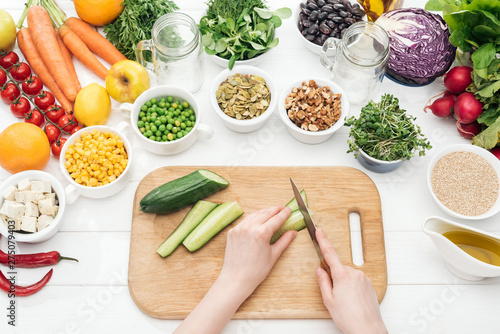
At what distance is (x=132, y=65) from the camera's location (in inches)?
66.6

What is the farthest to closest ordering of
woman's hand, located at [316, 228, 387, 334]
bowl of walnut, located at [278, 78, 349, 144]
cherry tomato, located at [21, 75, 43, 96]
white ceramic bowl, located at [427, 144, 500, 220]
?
1. cherry tomato, located at [21, 75, 43, 96]
2. bowl of walnut, located at [278, 78, 349, 144]
3. white ceramic bowl, located at [427, 144, 500, 220]
4. woman's hand, located at [316, 228, 387, 334]

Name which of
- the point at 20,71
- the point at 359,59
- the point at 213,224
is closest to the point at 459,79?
the point at 359,59

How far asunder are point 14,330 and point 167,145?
2.64 ft

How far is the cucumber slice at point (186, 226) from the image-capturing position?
151cm

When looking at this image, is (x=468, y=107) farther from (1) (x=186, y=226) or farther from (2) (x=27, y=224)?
(2) (x=27, y=224)

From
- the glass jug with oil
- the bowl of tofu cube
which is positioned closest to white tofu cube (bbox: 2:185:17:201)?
the bowl of tofu cube

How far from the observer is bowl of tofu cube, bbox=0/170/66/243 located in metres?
1.47

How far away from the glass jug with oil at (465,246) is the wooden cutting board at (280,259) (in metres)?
0.20

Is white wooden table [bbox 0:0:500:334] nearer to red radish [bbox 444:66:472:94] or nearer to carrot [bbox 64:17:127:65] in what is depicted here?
red radish [bbox 444:66:472:94]

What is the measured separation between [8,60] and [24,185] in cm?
61

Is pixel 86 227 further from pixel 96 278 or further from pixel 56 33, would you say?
pixel 56 33

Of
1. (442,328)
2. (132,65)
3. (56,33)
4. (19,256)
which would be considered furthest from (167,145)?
(442,328)

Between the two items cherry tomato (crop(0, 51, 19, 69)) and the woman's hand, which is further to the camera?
cherry tomato (crop(0, 51, 19, 69))

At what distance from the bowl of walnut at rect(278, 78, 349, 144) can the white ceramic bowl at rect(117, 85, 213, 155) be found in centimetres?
32
